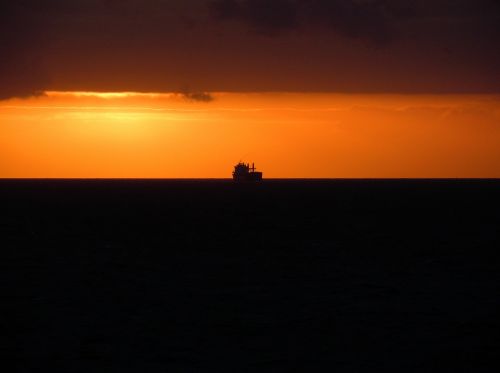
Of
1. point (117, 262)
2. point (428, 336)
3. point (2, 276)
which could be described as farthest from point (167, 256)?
point (428, 336)

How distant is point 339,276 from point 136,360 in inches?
772

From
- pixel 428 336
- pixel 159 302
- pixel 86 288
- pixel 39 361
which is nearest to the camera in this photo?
pixel 39 361

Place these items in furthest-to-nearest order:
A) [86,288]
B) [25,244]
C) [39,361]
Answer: [25,244]
[86,288]
[39,361]

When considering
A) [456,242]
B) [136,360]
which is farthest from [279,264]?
[136,360]

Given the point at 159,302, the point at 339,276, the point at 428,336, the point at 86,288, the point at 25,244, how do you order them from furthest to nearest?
the point at 25,244 → the point at 339,276 → the point at 86,288 → the point at 159,302 → the point at 428,336

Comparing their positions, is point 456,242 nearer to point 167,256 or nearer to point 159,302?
point 167,256

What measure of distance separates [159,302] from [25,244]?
99.0 feet

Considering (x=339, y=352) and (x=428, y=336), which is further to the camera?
(x=428, y=336)

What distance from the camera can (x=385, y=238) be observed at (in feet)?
224

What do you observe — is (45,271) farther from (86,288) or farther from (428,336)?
(428,336)

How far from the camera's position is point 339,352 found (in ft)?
88.4

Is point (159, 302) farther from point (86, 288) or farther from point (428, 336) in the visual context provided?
point (428, 336)

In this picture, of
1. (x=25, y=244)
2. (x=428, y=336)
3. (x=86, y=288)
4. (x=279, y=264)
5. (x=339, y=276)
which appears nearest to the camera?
(x=428, y=336)

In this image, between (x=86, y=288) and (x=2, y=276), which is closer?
(x=86, y=288)
